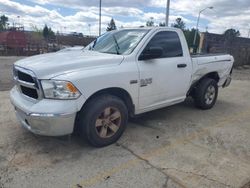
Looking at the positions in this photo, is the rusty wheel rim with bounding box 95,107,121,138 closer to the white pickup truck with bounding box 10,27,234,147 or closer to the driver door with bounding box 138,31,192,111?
the white pickup truck with bounding box 10,27,234,147

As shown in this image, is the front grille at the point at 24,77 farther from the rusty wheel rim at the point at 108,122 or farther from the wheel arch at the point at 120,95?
the rusty wheel rim at the point at 108,122

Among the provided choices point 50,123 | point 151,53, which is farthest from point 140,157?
point 151,53

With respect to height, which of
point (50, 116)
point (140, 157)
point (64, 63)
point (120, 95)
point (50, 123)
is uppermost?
point (64, 63)

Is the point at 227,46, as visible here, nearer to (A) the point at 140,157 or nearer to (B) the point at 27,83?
(A) the point at 140,157

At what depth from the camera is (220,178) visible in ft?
10.00

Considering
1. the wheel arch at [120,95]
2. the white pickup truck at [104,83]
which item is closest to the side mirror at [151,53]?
the white pickup truck at [104,83]

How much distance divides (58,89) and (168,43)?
8.09 ft

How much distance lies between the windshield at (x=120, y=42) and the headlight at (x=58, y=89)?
4.18ft

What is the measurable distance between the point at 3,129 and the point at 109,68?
233 cm

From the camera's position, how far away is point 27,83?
3.46 m

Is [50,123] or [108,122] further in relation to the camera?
[108,122]

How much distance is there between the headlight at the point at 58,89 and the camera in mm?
3188

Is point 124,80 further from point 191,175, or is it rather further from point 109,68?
point 191,175

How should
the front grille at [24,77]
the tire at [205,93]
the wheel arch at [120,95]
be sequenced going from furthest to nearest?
the tire at [205,93]
the wheel arch at [120,95]
the front grille at [24,77]
